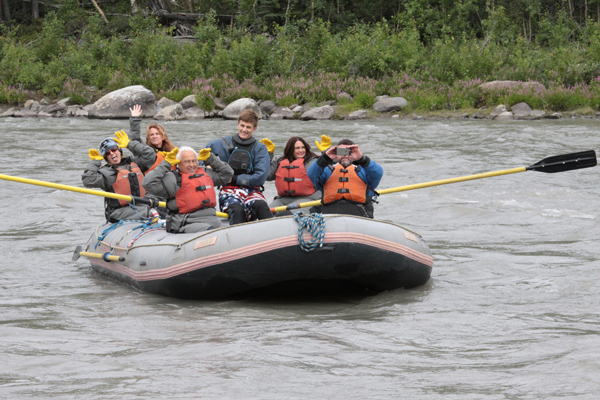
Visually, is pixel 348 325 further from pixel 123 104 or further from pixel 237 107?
pixel 123 104

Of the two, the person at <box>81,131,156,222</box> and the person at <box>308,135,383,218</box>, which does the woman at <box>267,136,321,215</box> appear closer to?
the person at <box>308,135,383,218</box>

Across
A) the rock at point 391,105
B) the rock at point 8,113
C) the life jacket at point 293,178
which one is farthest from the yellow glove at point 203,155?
the rock at point 8,113

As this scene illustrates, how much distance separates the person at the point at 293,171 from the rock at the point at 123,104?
1241 cm

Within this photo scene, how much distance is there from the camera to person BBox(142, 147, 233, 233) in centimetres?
487

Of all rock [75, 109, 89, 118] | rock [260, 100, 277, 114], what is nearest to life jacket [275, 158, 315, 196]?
rock [260, 100, 277, 114]

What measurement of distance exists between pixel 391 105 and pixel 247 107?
351 cm

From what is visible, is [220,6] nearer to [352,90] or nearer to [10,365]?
[352,90]

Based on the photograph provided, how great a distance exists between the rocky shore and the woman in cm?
1123

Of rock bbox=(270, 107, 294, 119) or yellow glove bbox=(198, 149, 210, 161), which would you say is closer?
yellow glove bbox=(198, 149, 210, 161)

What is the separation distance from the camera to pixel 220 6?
27.6m

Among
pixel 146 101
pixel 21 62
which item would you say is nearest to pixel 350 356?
pixel 146 101

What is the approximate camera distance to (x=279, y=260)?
4.26 m

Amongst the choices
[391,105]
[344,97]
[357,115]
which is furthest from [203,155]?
[344,97]

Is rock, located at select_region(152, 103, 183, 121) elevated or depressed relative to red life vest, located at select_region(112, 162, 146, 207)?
elevated
